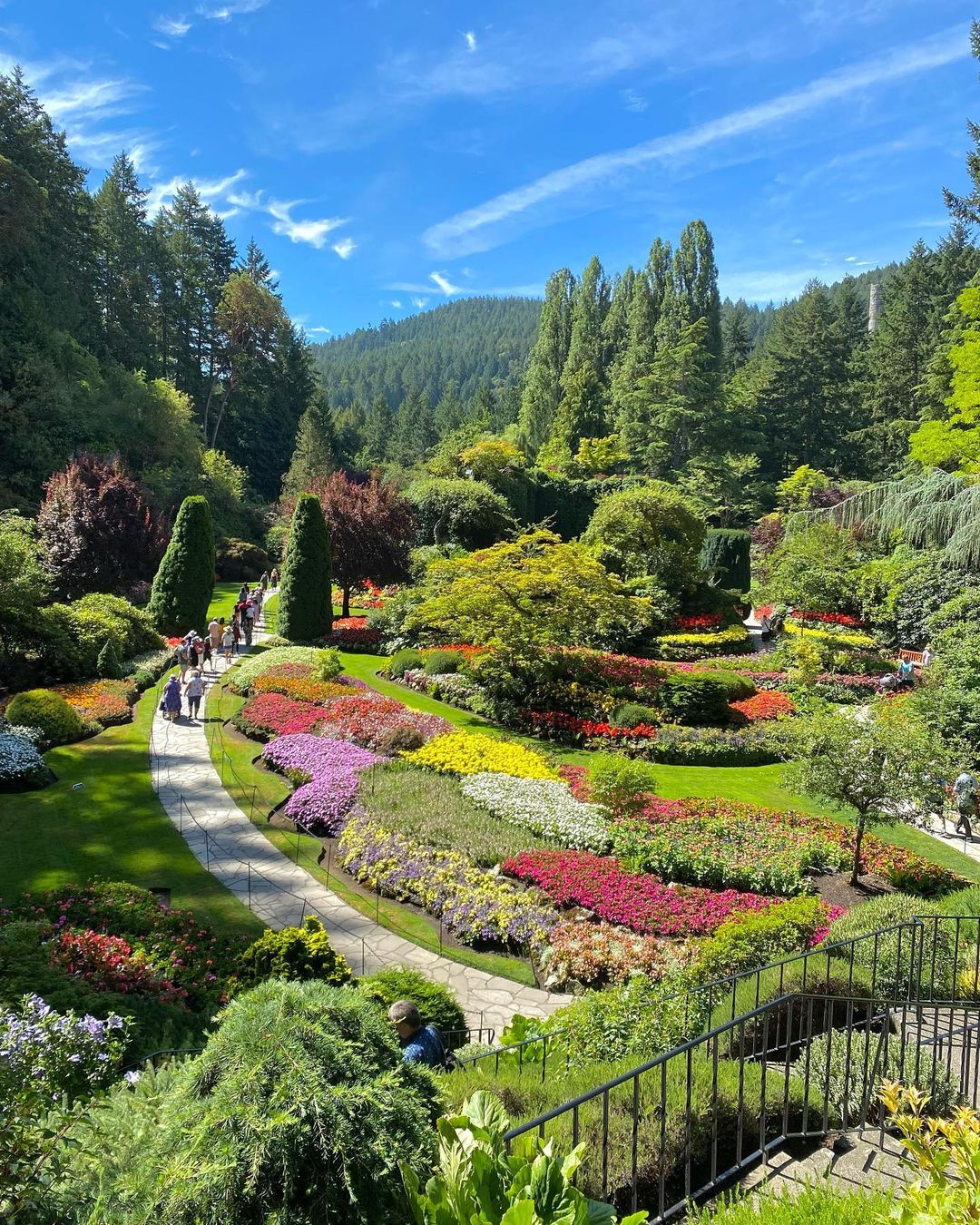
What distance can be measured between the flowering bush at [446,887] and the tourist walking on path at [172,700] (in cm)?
700

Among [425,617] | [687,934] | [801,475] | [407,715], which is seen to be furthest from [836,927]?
[801,475]

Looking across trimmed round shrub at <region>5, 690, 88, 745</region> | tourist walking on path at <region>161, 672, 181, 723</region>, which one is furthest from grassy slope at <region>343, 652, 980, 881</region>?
trimmed round shrub at <region>5, 690, 88, 745</region>

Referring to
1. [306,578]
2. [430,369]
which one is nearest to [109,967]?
[306,578]

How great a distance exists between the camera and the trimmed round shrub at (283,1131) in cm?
245

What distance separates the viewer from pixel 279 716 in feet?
52.6

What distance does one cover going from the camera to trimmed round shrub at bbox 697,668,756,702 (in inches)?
746

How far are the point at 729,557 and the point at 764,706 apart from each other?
A: 15244 millimetres

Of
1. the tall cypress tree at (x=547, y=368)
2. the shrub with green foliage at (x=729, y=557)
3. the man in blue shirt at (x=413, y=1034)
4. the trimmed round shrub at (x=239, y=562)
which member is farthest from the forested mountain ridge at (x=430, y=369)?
the man in blue shirt at (x=413, y=1034)

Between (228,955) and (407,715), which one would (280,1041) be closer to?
(228,955)

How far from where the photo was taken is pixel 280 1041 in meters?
2.77

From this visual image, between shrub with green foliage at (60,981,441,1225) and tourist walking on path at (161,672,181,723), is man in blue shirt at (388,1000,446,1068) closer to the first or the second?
shrub with green foliage at (60,981,441,1225)

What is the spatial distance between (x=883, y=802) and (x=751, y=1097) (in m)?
6.75

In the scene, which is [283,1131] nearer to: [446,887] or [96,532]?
[446,887]

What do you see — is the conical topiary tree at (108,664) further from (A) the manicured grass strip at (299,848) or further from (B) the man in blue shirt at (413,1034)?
(B) the man in blue shirt at (413,1034)
